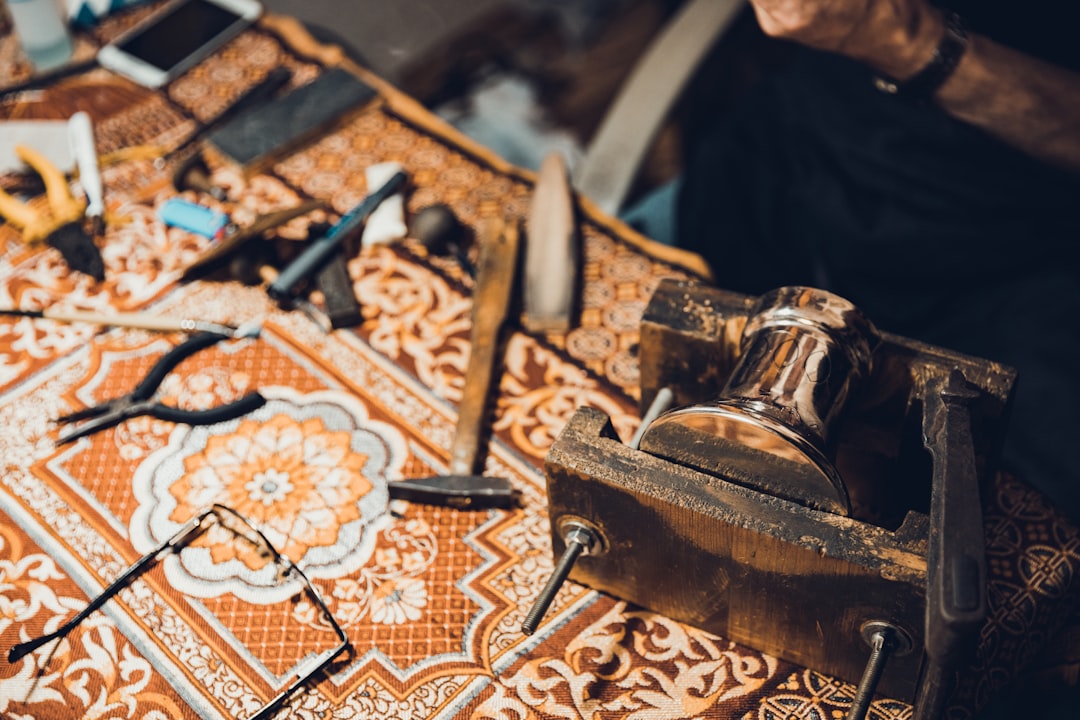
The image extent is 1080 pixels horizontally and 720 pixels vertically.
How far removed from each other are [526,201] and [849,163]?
555 millimetres

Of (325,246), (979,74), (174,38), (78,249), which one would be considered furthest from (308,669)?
(174,38)

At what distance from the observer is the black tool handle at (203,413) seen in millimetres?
1232

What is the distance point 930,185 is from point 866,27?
0.34 m

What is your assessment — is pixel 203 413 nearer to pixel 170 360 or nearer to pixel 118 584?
pixel 170 360

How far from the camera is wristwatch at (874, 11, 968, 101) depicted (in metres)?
1.38

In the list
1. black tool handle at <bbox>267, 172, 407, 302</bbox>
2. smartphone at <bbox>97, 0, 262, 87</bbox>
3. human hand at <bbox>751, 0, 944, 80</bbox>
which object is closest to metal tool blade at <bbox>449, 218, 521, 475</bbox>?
black tool handle at <bbox>267, 172, 407, 302</bbox>

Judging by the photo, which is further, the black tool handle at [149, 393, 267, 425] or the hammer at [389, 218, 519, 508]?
the black tool handle at [149, 393, 267, 425]

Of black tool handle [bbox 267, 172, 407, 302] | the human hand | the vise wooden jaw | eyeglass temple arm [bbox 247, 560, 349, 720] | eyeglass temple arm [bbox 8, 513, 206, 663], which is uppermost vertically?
the human hand

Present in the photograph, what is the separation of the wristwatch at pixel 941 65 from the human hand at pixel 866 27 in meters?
0.01

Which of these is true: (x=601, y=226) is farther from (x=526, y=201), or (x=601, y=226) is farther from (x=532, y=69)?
(x=532, y=69)

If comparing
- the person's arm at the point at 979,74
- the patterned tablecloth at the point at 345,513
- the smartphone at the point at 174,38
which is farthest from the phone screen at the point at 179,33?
the person's arm at the point at 979,74

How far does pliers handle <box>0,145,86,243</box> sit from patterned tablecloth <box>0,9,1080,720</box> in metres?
0.03

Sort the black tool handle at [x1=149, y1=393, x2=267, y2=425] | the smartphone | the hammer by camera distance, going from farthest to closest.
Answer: the smartphone
the black tool handle at [x1=149, y1=393, x2=267, y2=425]
the hammer

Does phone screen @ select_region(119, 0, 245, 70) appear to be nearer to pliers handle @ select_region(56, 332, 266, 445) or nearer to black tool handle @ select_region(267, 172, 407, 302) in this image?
black tool handle @ select_region(267, 172, 407, 302)
